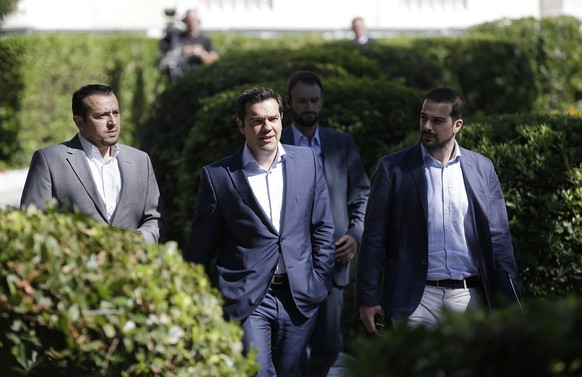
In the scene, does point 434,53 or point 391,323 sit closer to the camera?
point 391,323

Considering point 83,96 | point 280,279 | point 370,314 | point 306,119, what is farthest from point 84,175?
point 370,314

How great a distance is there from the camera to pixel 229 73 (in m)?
10.2

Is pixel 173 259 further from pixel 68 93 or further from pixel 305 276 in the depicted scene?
pixel 68 93

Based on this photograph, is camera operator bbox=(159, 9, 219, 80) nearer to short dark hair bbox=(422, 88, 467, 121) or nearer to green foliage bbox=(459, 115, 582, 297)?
green foliage bbox=(459, 115, 582, 297)

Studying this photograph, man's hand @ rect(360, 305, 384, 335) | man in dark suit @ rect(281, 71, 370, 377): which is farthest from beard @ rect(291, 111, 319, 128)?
man's hand @ rect(360, 305, 384, 335)

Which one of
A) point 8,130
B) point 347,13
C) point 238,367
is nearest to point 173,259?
point 238,367

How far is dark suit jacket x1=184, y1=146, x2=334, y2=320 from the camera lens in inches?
220

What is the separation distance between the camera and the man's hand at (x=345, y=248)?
6516 mm

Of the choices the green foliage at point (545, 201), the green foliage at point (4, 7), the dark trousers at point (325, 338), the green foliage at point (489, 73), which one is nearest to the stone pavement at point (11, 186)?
the green foliage at point (489, 73)

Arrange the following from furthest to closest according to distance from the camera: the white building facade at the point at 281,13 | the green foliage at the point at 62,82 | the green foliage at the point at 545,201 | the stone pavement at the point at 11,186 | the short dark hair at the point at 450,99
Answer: the white building facade at the point at 281,13, the green foliage at the point at 62,82, the stone pavement at the point at 11,186, the green foliage at the point at 545,201, the short dark hair at the point at 450,99

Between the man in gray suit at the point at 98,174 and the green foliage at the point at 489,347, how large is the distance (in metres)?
2.83

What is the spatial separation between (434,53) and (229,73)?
7.16 m

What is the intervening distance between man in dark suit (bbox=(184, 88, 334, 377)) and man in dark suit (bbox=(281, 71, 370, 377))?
66 cm

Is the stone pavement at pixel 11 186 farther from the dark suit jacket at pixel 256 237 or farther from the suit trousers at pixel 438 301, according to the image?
the suit trousers at pixel 438 301
